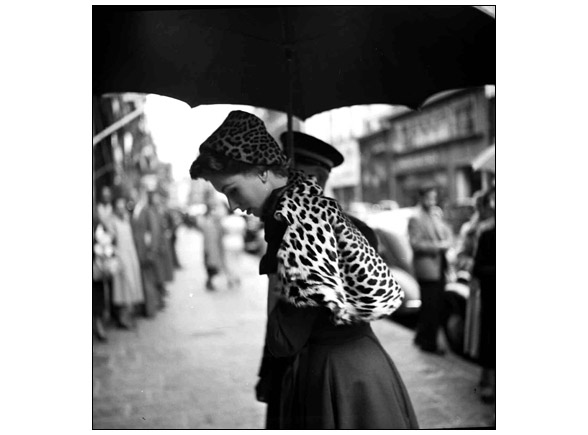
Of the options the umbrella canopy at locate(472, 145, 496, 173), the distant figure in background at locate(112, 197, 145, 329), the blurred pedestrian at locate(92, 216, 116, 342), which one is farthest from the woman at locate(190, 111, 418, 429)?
the distant figure in background at locate(112, 197, 145, 329)

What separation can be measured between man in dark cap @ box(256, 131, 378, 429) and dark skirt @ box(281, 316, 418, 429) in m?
0.16

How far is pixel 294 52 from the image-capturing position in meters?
2.50

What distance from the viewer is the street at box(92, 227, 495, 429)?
11.8 ft

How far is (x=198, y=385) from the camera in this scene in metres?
4.39

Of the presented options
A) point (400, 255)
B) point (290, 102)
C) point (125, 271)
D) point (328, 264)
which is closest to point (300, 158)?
point (290, 102)

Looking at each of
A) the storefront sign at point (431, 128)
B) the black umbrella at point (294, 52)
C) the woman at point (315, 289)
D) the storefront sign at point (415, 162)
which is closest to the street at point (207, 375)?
the woman at point (315, 289)

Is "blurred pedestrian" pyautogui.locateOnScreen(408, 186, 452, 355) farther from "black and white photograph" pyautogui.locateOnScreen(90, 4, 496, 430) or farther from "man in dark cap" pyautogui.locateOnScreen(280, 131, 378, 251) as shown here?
"man in dark cap" pyautogui.locateOnScreen(280, 131, 378, 251)

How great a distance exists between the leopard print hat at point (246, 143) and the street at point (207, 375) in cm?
169

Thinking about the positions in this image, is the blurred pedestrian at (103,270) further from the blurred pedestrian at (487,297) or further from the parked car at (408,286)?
the blurred pedestrian at (487,297)

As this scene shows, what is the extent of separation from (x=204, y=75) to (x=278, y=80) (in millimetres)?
314

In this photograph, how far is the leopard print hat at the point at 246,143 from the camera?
7.12 ft
